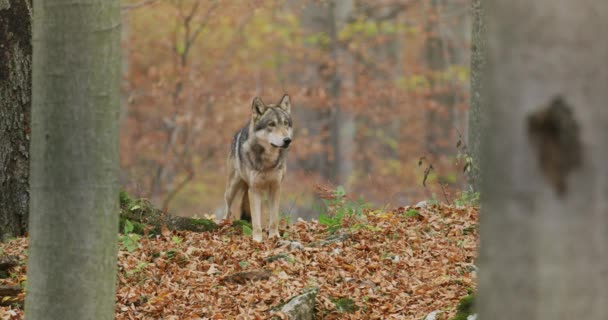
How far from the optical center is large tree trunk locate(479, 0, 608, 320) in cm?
277

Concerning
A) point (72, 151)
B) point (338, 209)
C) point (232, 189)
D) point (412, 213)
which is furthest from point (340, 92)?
point (72, 151)

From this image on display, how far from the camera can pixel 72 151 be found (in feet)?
16.3

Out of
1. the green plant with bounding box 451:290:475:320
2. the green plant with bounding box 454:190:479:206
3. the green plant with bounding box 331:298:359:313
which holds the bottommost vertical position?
the green plant with bounding box 331:298:359:313

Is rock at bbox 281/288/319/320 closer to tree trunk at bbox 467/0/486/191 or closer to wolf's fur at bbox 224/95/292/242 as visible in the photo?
wolf's fur at bbox 224/95/292/242

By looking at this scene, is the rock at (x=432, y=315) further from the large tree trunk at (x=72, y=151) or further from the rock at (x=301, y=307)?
the large tree trunk at (x=72, y=151)

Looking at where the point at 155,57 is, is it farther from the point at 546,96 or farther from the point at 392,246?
the point at 546,96

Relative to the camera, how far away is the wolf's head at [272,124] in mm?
10281

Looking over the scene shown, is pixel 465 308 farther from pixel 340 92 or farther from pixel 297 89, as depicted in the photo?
pixel 340 92

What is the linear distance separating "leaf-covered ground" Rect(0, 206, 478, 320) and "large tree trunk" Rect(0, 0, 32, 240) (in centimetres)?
41

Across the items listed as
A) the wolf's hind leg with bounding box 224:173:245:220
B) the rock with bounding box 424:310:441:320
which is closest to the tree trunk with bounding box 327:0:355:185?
the wolf's hind leg with bounding box 224:173:245:220

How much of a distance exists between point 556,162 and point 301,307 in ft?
14.6

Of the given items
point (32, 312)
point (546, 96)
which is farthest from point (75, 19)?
point (546, 96)

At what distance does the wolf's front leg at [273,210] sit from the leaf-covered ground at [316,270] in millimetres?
162

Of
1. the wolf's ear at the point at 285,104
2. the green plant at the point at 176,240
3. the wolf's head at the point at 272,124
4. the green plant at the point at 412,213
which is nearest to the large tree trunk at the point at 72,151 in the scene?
the green plant at the point at 176,240
